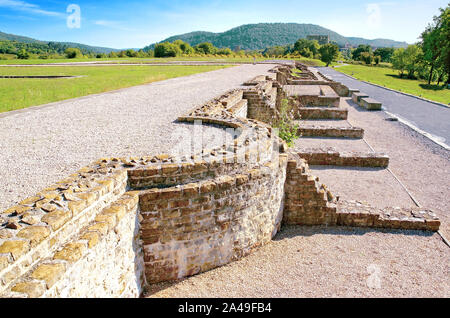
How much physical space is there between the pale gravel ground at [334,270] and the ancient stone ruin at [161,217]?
0.24m

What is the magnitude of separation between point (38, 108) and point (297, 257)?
8527 mm

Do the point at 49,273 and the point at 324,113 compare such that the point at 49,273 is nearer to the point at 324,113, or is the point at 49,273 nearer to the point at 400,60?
the point at 324,113

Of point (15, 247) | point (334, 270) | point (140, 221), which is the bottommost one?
point (334, 270)

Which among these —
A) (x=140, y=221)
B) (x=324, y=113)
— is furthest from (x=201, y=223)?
(x=324, y=113)

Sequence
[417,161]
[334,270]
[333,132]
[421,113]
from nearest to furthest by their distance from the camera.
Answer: [334,270]
[417,161]
[333,132]
[421,113]

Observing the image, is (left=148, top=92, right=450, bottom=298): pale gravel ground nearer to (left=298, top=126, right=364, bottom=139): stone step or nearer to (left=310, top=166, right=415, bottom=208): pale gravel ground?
(left=310, top=166, right=415, bottom=208): pale gravel ground

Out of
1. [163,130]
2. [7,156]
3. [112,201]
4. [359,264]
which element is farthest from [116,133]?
[359,264]

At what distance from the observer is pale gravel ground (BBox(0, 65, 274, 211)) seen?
172 inches

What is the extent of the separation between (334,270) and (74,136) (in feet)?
18.3

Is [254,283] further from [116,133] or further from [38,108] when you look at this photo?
[38,108]

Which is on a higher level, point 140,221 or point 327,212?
point 140,221

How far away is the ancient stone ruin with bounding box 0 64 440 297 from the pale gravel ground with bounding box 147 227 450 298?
24 cm

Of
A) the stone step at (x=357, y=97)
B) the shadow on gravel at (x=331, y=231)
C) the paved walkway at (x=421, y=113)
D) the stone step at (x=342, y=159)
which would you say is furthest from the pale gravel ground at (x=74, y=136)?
the stone step at (x=357, y=97)

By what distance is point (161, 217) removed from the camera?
3.95m
